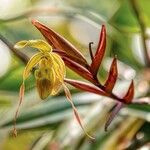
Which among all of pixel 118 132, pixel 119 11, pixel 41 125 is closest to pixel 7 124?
pixel 41 125

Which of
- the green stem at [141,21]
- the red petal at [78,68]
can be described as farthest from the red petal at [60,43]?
the green stem at [141,21]

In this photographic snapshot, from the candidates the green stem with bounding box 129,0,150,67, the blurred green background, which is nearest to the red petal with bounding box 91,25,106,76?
the blurred green background

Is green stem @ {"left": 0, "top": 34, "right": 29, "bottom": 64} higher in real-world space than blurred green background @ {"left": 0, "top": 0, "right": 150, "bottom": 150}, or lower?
higher

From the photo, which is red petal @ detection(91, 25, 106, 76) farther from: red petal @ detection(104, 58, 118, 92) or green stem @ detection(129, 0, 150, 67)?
green stem @ detection(129, 0, 150, 67)

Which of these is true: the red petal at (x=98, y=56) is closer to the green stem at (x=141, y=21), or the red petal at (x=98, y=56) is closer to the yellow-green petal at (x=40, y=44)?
the yellow-green petal at (x=40, y=44)

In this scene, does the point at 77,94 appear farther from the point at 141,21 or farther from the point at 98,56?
the point at 98,56

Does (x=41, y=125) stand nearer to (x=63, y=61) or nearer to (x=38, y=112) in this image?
(x=38, y=112)
